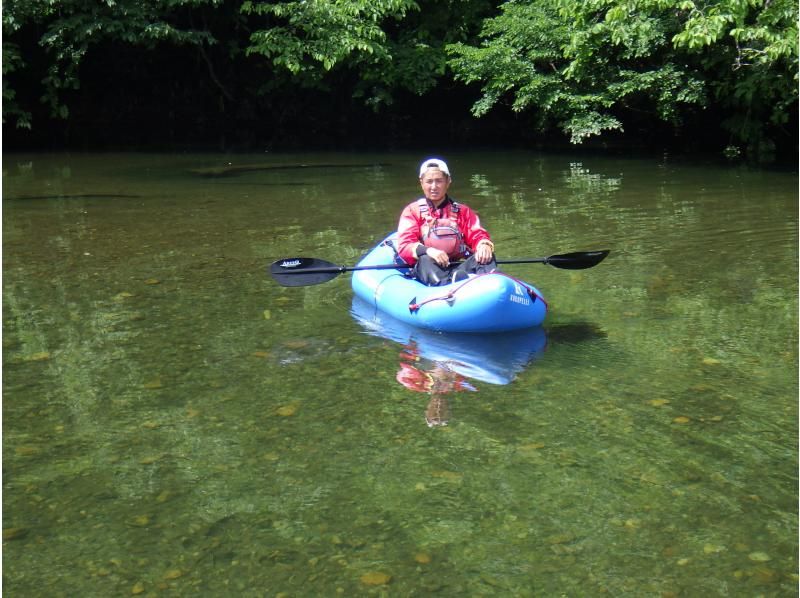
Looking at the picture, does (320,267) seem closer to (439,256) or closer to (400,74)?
(439,256)

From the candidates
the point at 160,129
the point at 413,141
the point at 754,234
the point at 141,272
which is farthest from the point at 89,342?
the point at 160,129

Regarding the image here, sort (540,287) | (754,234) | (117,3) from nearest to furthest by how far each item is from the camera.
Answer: (540,287)
(754,234)
(117,3)

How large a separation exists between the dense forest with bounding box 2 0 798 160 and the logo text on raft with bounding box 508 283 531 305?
7031mm

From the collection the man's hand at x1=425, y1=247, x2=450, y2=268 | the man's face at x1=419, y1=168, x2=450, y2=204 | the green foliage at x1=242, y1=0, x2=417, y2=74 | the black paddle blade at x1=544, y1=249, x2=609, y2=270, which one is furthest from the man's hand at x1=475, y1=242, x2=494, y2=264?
the green foliage at x1=242, y1=0, x2=417, y2=74

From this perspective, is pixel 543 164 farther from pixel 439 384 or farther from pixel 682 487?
pixel 682 487

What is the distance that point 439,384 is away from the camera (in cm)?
480

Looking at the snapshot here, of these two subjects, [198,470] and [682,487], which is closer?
[682,487]

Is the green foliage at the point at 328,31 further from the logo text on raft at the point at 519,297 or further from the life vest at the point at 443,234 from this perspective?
the logo text on raft at the point at 519,297

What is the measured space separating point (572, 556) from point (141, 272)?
494cm

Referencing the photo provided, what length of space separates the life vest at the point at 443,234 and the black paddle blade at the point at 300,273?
630 millimetres

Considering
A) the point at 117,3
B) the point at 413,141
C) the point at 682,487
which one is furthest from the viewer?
the point at 413,141

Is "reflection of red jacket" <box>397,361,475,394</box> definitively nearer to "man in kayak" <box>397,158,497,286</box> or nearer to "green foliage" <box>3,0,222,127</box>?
"man in kayak" <box>397,158,497,286</box>

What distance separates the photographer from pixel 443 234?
618 centimetres

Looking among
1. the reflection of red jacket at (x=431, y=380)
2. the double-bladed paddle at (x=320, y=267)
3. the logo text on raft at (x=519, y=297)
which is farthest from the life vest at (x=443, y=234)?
the reflection of red jacket at (x=431, y=380)
